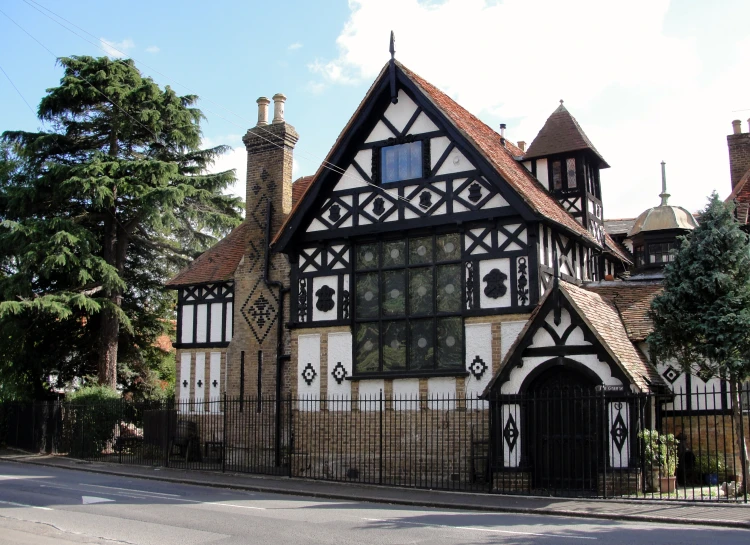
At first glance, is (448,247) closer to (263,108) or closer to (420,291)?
(420,291)

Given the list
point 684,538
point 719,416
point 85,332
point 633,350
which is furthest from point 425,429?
point 85,332

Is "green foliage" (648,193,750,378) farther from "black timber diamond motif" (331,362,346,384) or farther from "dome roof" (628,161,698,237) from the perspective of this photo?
"dome roof" (628,161,698,237)

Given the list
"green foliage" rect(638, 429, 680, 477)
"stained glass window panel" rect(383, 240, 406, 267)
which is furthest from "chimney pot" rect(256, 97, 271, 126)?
"green foliage" rect(638, 429, 680, 477)

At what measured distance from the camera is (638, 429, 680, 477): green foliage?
50.2ft

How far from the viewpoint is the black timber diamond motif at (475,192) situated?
18462 millimetres

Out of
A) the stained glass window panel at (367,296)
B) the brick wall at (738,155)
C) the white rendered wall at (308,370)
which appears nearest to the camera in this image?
the stained glass window panel at (367,296)

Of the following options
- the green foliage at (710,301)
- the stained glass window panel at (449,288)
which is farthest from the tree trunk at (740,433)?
the stained glass window panel at (449,288)

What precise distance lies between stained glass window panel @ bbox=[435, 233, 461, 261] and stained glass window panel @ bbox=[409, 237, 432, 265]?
0.75ft

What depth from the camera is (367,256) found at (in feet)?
65.9

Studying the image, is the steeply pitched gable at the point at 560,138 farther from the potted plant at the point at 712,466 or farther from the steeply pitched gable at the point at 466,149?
the potted plant at the point at 712,466

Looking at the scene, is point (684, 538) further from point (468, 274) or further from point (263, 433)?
point (263, 433)

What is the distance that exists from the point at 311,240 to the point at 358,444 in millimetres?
5287

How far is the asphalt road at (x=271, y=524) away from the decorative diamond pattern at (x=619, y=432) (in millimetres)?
3116

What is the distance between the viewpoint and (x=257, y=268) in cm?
2355
